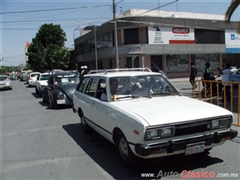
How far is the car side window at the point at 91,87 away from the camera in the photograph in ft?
19.5

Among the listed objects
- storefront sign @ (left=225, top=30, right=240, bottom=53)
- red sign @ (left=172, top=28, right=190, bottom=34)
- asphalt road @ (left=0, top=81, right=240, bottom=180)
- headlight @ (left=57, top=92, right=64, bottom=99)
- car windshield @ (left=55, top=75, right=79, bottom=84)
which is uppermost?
red sign @ (left=172, top=28, right=190, bottom=34)

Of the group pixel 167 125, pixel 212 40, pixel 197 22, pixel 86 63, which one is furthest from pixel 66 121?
pixel 86 63

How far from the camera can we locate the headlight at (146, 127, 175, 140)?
371cm

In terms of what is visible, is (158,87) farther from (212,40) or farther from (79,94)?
(212,40)

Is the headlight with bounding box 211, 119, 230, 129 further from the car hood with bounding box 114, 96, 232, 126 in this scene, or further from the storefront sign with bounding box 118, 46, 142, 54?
the storefront sign with bounding box 118, 46, 142, 54

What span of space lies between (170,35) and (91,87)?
2463cm

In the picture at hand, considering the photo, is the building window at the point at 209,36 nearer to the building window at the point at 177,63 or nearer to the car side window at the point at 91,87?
the building window at the point at 177,63

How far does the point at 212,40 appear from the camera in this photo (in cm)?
3219

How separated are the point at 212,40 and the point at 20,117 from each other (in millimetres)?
28141

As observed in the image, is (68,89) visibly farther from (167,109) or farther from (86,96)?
(167,109)

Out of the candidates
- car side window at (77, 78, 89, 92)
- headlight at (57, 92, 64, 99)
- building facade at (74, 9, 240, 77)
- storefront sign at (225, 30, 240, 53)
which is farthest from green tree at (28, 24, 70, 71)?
car side window at (77, 78, 89, 92)

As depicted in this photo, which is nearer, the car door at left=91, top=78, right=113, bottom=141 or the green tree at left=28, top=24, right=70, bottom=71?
the car door at left=91, top=78, right=113, bottom=141

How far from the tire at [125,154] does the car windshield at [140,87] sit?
947 mm

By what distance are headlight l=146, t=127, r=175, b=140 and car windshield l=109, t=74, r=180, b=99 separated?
140 centimetres
